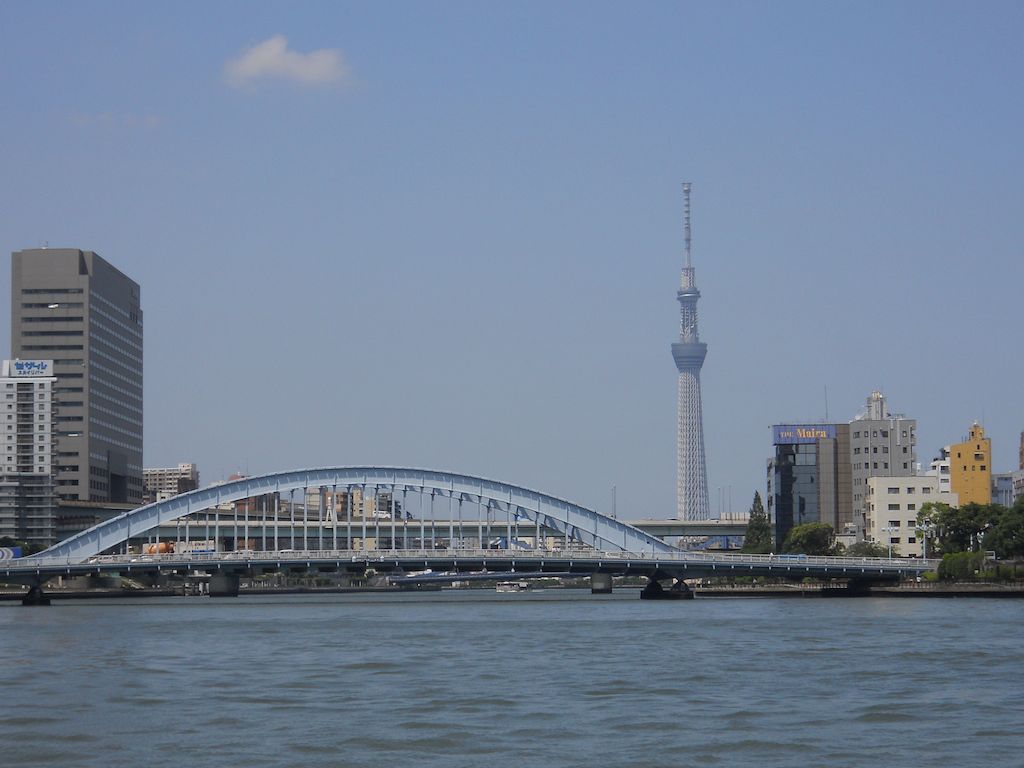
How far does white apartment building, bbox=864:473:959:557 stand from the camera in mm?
166125

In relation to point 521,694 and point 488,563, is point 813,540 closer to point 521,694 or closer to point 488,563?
point 488,563

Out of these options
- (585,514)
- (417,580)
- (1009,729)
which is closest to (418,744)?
(1009,729)

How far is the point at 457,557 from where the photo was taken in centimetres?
11531

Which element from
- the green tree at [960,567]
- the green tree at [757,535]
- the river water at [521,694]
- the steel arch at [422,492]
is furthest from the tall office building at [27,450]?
the river water at [521,694]

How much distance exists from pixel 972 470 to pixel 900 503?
12.0m

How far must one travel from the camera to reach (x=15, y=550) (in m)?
148

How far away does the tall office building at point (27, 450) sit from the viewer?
18900 cm

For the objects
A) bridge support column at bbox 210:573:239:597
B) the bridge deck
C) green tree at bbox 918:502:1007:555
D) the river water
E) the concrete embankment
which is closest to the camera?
the river water

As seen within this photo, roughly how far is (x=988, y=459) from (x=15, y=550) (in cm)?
8982

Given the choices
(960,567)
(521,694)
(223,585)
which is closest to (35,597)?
(223,585)

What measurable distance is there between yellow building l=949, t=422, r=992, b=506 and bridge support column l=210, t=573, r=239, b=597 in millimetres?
69543

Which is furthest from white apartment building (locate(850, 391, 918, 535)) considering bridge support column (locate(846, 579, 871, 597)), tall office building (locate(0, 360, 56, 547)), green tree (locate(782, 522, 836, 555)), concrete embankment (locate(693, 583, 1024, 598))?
tall office building (locate(0, 360, 56, 547))

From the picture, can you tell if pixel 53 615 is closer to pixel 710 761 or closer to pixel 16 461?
pixel 710 761

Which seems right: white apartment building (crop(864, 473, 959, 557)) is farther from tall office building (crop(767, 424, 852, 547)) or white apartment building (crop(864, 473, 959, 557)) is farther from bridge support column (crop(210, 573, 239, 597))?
bridge support column (crop(210, 573, 239, 597))
